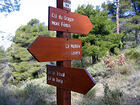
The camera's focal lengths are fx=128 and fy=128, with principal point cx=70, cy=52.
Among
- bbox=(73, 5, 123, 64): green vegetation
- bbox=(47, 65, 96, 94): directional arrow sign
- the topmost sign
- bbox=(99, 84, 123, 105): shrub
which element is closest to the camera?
bbox=(47, 65, 96, 94): directional arrow sign

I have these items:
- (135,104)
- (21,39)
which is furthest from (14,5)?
(21,39)

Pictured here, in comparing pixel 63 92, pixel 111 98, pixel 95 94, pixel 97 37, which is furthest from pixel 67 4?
pixel 97 37

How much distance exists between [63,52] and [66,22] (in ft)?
Answer: 1.53

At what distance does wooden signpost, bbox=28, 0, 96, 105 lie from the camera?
5.14 ft

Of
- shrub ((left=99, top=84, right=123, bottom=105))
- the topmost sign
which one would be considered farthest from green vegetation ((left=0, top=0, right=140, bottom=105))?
the topmost sign

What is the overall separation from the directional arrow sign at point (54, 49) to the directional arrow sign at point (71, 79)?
0.71ft

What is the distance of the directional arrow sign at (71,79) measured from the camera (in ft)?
4.97

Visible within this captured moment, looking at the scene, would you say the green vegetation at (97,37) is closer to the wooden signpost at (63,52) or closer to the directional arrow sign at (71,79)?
the wooden signpost at (63,52)

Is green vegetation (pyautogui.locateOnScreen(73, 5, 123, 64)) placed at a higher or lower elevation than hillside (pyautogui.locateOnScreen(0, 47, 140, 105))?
higher

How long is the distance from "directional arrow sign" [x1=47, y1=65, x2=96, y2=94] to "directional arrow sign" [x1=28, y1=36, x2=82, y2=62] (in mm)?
216

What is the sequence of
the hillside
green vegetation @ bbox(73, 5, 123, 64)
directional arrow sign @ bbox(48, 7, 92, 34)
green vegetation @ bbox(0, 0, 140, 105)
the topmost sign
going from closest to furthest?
directional arrow sign @ bbox(48, 7, 92, 34)
the topmost sign
the hillside
green vegetation @ bbox(0, 0, 140, 105)
green vegetation @ bbox(73, 5, 123, 64)

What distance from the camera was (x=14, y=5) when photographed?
5.84 metres

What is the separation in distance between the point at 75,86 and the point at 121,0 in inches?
687

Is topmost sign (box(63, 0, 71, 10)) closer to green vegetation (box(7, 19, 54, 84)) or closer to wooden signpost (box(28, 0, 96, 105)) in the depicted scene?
wooden signpost (box(28, 0, 96, 105))
